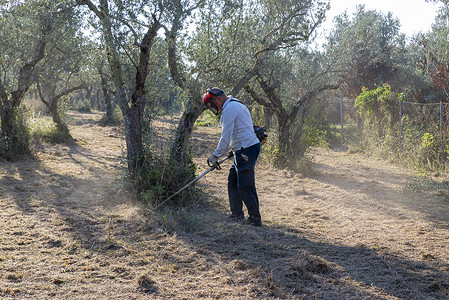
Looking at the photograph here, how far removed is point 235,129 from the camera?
5.32 m

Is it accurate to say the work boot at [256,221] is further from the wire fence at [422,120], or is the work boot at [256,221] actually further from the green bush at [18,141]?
the green bush at [18,141]

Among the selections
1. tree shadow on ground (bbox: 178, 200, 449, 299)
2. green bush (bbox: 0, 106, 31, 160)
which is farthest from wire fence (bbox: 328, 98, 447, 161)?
green bush (bbox: 0, 106, 31, 160)

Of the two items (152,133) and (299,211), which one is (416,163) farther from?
(152,133)

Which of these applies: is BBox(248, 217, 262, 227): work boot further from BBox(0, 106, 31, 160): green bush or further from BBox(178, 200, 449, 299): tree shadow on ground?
BBox(0, 106, 31, 160): green bush

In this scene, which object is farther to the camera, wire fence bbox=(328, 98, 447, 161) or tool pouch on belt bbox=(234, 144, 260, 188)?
wire fence bbox=(328, 98, 447, 161)

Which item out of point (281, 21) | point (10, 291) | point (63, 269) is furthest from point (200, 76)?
point (10, 291)

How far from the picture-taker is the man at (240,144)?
17.1 feet

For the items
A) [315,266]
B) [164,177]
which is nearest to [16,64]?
[164,177]

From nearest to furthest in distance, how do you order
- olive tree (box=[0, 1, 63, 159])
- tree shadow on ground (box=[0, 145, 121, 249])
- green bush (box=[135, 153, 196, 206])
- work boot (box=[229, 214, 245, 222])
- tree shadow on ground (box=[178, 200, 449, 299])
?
tree shadow on ground (box=[178, 200, 449, 299])
tree shadow on ground (box=[0, 145, 121, 249])
work boot (box=[229, 214, 245, 222])
green bush (box=[135, 153, 196, 206])
olive tree (box=[0, 1, 63, 159])

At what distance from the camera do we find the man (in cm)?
521

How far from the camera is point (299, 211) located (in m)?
6.43

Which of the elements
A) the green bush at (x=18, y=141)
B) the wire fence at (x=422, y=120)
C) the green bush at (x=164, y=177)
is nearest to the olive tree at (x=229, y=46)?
the green bush at (x=164, y=177)

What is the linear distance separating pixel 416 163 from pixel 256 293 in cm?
818

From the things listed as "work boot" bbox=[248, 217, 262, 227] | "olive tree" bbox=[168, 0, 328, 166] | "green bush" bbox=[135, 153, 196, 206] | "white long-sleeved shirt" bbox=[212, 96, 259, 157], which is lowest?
"work boot" bbox=[248, 217, 262, 227]
